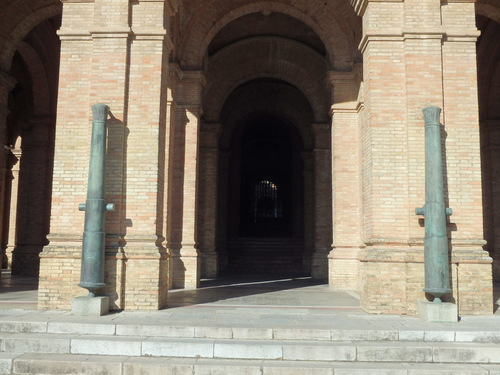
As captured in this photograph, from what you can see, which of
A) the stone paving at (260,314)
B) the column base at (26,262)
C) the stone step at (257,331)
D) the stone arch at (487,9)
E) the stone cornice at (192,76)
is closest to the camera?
the stone step at (257,331)

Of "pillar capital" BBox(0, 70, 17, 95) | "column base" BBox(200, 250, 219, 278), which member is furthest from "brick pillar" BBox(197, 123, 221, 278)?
"pillar capital" BBox(0, 70, 17, 95)

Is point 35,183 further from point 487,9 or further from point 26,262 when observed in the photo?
point 487,9

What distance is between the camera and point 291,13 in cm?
1367

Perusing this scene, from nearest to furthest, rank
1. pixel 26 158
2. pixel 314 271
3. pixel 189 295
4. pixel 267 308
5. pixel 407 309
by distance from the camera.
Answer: pixel 407 309
pixel 267 308
pixel 189 295
pixel 314 271
pixel 26 158

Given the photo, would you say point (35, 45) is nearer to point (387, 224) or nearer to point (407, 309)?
point (387, 224)

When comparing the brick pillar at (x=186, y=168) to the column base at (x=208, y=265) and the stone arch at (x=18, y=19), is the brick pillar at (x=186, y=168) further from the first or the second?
the stone arch at (x=18, y=19)

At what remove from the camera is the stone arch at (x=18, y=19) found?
502 inches

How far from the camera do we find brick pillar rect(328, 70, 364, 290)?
1295cm

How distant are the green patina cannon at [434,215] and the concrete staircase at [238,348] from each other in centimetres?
78

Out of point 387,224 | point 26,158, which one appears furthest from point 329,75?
point 26,158

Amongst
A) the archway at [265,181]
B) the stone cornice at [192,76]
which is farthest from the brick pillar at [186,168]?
the archway at [265,181]

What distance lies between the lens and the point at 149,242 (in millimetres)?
8398

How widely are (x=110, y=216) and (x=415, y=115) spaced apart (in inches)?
227

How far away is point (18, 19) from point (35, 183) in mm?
6176
